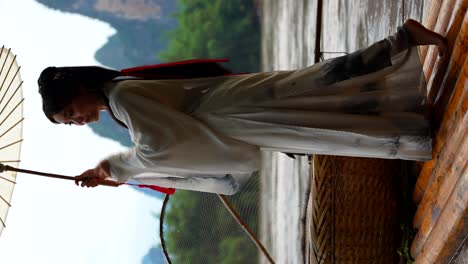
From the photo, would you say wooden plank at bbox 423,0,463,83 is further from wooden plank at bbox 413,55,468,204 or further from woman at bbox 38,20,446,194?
wooden plank at bbox 413,55,468,204

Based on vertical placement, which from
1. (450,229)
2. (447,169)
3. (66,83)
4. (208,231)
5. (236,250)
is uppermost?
(66,83)

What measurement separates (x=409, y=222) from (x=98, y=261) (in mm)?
5538

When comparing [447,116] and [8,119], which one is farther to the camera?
[8,119]

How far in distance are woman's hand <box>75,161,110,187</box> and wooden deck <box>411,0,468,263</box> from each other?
0.97 metres

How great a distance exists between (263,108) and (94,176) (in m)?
0.67

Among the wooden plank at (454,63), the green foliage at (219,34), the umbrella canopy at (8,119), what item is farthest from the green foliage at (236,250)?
the green foliage at (219,34)

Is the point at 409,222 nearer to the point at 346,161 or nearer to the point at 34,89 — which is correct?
the point at 346,161

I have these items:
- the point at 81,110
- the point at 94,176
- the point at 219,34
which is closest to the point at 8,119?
the point at 94,176

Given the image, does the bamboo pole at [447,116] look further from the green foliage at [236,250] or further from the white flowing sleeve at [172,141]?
the green foliage at [236,250]

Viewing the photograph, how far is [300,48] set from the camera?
479 cm

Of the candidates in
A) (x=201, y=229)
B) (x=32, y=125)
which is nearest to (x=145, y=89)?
(x=201, y=229)

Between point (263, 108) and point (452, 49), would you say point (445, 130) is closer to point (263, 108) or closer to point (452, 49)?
point (452, 49)

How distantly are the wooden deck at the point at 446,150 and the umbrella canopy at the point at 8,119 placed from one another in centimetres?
146

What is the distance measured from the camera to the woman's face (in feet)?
5.09
